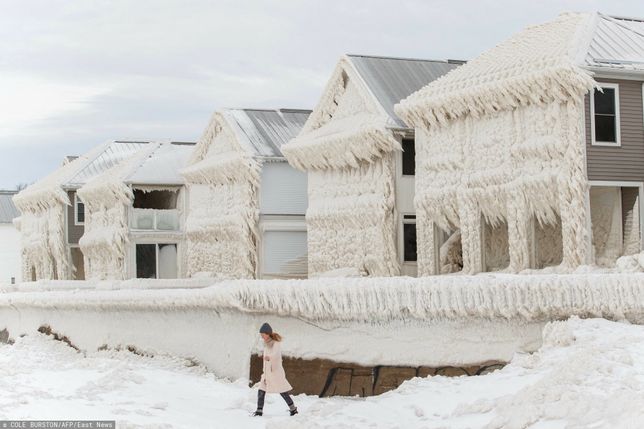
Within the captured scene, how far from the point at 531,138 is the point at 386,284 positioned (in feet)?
29.6

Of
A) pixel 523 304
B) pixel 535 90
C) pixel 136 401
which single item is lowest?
pixel 136 401

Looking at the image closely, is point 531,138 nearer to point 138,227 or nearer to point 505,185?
point 505,185

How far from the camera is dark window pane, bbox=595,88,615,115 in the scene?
25297 millimetres

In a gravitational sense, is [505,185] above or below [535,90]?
below

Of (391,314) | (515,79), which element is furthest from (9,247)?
(391,314)

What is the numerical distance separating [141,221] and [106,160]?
6.74m

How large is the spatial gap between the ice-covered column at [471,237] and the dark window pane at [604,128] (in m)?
3.68

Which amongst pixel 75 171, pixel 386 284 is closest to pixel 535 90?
pixel 386 284

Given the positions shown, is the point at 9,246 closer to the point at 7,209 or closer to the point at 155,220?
the point at 7,209

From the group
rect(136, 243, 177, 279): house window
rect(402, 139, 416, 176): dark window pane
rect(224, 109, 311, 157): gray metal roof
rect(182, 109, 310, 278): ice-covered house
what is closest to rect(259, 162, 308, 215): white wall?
rect(182, 109, 310, 278): ice-covered house

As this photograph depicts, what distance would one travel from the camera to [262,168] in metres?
38.6

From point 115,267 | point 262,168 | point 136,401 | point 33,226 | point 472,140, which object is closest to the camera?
point 136,401

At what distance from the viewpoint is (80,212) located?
50.8m

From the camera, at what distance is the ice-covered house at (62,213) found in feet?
165
